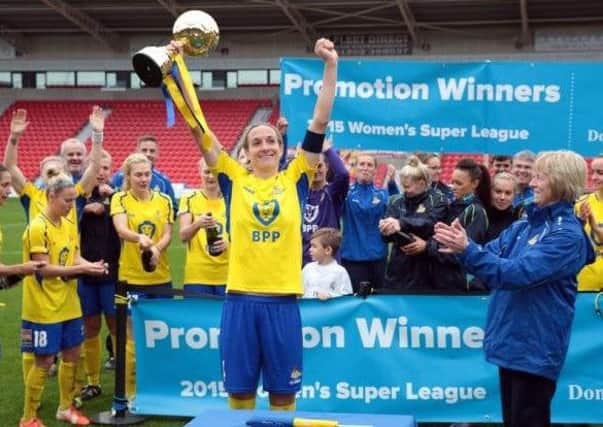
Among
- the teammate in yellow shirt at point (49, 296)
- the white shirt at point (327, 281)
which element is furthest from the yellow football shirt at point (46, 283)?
the white shirt at point (327, 281)

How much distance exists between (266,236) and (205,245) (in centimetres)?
237

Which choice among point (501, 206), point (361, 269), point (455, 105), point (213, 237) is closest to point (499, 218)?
point (501, 206)

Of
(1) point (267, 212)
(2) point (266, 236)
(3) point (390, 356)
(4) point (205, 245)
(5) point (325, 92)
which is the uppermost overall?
(5) point (325, 92)

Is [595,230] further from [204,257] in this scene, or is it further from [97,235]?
[97,235]

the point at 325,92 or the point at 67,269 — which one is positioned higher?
the point at 325,92

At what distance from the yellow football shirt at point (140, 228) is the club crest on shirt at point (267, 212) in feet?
7.45

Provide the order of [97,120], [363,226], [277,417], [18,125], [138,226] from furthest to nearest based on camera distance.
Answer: [363,226] → [138,226] → [97,120] → [18,125] → [277,417]

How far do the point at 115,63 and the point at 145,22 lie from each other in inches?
124

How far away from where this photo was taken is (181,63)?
4.05m

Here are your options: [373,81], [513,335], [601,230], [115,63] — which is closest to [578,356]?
[601,230]

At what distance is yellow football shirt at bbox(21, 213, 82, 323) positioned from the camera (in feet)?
17.1

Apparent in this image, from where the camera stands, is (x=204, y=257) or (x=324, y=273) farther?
(x=204, y=257)

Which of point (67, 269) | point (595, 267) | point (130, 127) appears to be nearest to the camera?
point (67, 269)

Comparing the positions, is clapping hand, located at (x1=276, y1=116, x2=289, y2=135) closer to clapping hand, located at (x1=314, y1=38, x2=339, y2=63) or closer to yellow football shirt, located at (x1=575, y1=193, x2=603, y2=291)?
clapping hand, located at (x1=314, y1=38, x2=339, y2=63)
